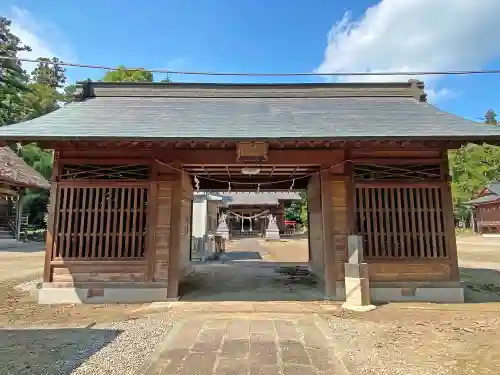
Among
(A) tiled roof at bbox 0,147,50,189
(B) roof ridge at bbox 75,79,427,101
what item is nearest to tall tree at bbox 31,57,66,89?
(A) tiled roof at bbox 0,147,50,189

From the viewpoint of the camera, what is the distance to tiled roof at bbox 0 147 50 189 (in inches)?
767

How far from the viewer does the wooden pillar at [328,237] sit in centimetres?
655

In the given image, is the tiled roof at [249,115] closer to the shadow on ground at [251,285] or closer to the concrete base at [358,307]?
the concrete base at [358,307]

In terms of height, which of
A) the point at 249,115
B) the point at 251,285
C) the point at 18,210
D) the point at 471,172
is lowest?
the point at 251,285

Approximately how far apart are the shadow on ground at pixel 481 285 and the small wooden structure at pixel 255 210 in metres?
23.0

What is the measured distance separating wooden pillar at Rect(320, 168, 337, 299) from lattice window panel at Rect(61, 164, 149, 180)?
3844 millimetres

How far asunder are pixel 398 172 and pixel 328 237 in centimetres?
209

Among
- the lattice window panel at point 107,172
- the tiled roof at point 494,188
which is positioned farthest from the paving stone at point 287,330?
the tiled roof at point 494,188

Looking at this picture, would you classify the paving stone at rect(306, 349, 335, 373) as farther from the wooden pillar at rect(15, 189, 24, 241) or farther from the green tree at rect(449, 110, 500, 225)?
the green tree at rect(449, 110, 500, 225)

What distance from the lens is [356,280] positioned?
5926 millimetres

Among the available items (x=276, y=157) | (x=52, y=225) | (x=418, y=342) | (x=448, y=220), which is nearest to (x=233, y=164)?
(x=276, y=157)

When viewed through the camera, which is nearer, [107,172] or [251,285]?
[107,172]

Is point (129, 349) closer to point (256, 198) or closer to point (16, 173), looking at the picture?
point (16, 173)

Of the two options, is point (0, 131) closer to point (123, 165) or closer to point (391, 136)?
point (123, 165)
